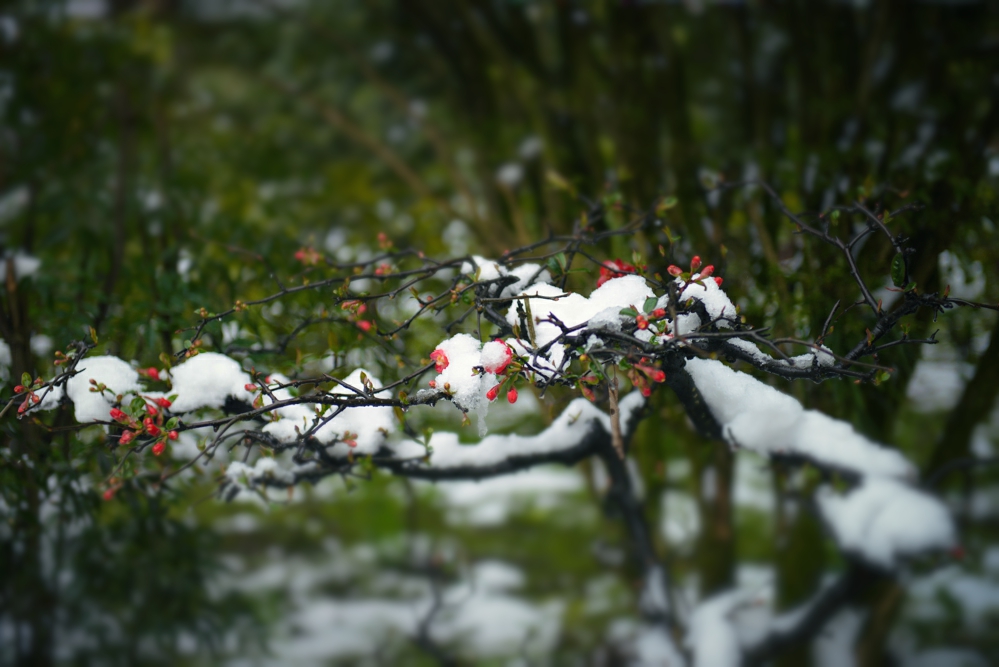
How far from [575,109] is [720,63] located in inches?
37.5

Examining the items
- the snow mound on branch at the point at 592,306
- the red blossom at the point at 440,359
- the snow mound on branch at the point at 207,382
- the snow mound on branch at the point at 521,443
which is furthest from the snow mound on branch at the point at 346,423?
the snow mound on branch at the point at 592,306

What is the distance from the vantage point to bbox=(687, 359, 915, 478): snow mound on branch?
169 centimetres

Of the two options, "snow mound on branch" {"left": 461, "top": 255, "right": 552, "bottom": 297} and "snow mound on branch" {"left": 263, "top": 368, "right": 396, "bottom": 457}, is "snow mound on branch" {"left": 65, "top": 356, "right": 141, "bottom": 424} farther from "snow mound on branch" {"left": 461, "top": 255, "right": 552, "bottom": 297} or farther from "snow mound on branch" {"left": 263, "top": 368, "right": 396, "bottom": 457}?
"snow mound on branch" {"left": 461, "top": 255, "right": 552, "bottom": 297}

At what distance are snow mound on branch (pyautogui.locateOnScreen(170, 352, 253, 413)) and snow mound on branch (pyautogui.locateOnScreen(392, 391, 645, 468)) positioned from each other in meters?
0.51

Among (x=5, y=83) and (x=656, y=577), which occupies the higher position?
(x=5, y=83)

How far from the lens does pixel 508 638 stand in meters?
4.45

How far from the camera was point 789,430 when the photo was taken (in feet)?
5.91

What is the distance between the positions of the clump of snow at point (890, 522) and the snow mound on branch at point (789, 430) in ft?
0.21

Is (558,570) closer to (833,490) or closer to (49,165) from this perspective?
(833,490)

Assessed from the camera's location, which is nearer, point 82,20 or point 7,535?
point 7,535

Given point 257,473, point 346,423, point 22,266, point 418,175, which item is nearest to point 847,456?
point 346,423

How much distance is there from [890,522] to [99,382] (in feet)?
6.82

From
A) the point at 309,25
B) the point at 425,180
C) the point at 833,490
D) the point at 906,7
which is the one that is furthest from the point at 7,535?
the point at 906,7

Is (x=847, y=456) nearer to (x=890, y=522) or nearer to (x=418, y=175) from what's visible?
(x=890, y=522)
